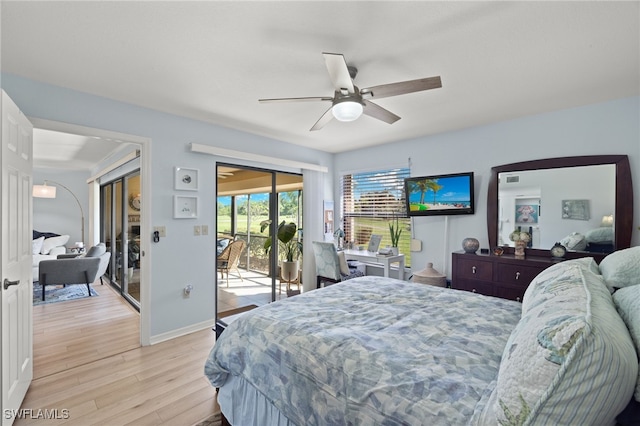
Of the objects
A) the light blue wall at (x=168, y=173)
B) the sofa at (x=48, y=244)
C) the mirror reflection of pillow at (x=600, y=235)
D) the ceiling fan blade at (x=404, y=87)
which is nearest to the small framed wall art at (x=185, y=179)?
the light blue wall at (x=168, y=173)

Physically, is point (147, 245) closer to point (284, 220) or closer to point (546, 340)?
point (284, 220)

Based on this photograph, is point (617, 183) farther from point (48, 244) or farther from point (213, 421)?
point (48, 244)

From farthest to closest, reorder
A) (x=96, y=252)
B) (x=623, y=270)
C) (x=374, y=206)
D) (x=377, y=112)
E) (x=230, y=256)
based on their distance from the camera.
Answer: (x=96, y=252)
(x=374, y=206)
(x=230, y=256)
(x=377, y=112)
(x=623, y=270)

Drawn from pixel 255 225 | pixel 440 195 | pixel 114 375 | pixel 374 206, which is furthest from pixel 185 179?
pixel 440 195

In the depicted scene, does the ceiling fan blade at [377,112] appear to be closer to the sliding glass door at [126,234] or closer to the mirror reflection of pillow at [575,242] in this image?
the mirror reflection of pillow at [575,242]

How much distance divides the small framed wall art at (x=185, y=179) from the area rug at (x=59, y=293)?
9.75 ft

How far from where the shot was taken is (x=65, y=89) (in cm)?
251

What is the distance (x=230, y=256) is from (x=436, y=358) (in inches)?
143

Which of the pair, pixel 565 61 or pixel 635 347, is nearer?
pixel 635 347

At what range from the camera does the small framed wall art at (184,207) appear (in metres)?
3.16

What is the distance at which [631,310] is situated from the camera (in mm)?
1016

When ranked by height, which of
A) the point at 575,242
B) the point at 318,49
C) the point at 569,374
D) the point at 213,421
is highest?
the point at 318,49

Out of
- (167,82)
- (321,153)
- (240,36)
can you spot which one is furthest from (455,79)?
(321,153)

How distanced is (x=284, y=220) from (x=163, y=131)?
80.5 inches
